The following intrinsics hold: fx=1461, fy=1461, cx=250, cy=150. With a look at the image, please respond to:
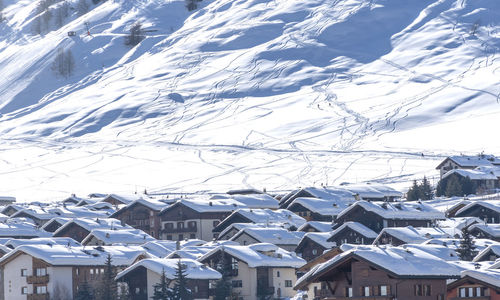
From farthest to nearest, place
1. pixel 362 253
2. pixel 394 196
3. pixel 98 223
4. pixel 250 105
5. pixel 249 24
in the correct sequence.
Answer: pixel 249 24 < pixel 250 105 < pixel 394 196 < pixel 98 223 < pixel 362 253

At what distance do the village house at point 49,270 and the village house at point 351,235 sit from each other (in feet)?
32.9

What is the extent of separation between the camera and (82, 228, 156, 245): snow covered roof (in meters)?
64.8

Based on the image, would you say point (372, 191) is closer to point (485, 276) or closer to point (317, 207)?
point (317, 207)

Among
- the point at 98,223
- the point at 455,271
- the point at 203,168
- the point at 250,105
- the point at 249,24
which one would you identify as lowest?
the point at 455,271

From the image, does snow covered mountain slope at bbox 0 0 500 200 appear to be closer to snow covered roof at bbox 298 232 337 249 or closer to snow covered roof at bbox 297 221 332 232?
snow covered roof at bbox 297 221 332 232

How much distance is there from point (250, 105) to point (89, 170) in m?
22.3

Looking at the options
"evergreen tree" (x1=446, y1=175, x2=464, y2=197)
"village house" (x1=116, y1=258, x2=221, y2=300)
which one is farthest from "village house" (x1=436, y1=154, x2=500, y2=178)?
"village house" (x1=116, y1=258, x2=221, y2=300)

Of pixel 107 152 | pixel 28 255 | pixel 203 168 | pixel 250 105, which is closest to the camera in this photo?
pixel 28 255

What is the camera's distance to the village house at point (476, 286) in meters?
33.7

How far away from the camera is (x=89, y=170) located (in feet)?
374

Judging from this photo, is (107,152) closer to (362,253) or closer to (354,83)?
(354,83)

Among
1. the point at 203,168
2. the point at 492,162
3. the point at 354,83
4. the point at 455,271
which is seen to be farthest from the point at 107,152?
the point at 455,271

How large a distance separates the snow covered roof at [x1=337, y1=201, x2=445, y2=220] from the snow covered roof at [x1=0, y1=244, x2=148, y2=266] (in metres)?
12.9

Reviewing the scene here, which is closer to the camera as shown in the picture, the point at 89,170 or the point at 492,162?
the point at 492,162
